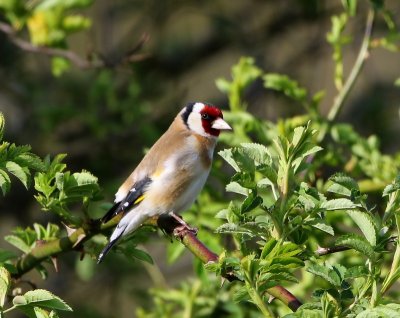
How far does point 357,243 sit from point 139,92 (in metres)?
3.04

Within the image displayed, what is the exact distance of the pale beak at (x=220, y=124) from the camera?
130 inches

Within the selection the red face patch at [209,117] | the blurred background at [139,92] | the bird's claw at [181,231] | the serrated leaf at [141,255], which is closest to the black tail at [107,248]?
the serrated leaf at [141,255]

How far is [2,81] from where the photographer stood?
4773mm

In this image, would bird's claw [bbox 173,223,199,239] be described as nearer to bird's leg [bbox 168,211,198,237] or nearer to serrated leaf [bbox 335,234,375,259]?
bird's leg [bbox 168,211,198,237]

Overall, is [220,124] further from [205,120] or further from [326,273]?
[326,273]

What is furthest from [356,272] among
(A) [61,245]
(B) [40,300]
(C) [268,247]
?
(A) [61,245]

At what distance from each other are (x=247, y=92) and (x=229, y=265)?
11.2ft

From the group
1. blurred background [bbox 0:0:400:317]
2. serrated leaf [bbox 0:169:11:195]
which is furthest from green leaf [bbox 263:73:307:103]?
serrated leaf [bbox 0:169:11:195]

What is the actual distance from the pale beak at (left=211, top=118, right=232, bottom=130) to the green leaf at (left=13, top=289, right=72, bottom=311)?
5.02 ft

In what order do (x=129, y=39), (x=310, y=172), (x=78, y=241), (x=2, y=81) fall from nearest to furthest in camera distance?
(x=78, y=241) < (x=310, y=172) < (x=2, y=81) < (x=129, y=39)

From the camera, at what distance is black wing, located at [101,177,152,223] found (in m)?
2.63

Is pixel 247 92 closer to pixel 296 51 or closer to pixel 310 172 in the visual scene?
pixel 296 51

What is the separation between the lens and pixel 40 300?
1.83 metres

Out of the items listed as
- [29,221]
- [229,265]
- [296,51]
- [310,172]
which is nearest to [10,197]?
[29,221]
